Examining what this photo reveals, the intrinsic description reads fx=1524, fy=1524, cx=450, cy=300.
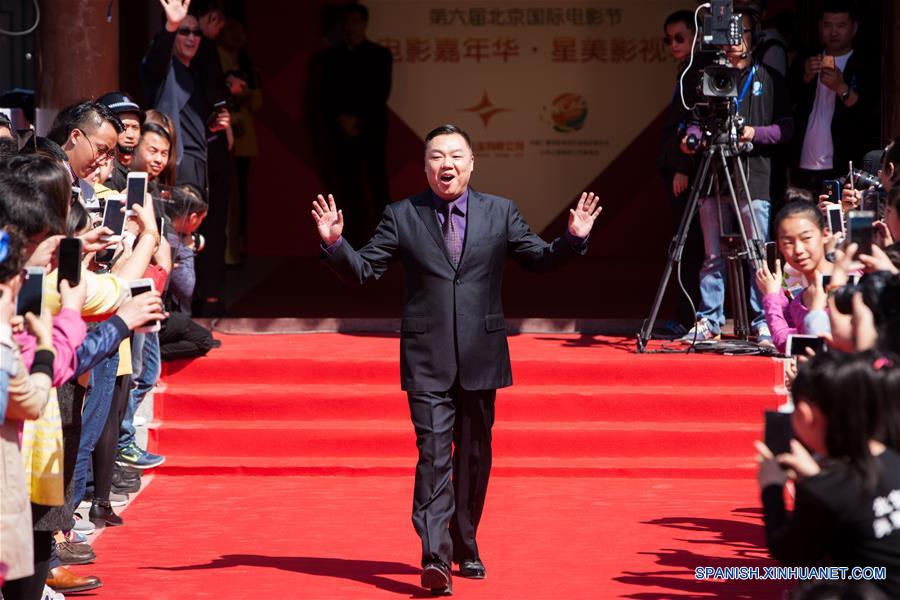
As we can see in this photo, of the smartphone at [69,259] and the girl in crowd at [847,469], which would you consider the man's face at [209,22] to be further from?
the girl in crowd at [847,469]

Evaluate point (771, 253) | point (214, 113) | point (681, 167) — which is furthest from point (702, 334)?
point (214, 113)

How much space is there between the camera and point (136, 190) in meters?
5.59

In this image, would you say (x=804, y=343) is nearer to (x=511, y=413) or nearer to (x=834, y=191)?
(x=834, y=191)

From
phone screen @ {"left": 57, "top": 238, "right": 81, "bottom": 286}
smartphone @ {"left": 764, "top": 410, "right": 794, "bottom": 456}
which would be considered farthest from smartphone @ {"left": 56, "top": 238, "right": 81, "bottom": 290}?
smartphone @ {"left": 764, "top": 410, "right": 794, "bottom": 456}

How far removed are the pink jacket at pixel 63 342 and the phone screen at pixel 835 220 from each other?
8.67 ft

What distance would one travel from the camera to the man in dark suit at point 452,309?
5586mm

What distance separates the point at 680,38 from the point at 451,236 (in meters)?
3.46

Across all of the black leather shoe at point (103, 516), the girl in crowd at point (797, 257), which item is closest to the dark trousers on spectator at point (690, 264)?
the girl in crowd at point (797, 257)

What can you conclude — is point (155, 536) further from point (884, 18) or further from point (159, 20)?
point (884, 18)

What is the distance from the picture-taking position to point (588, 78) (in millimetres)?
13008

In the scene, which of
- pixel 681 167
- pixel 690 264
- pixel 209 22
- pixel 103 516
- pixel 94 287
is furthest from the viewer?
pixel 209 22

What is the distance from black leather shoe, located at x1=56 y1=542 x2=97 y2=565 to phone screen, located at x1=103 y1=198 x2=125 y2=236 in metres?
1.35

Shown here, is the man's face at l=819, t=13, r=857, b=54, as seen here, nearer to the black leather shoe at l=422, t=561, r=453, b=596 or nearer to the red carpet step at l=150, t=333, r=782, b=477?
the red carpet step at l=150, t=333, r=782, b=477

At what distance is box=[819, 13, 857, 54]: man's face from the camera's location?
331 inches
